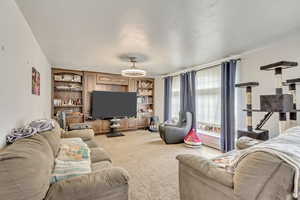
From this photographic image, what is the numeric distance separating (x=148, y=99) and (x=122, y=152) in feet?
11.3

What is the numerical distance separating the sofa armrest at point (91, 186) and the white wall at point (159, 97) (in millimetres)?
5180

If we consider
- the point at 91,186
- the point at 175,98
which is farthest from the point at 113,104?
the point at 91,186

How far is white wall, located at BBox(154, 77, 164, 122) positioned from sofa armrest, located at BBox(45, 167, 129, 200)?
204 inches

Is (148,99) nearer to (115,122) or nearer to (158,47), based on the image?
(115,122)

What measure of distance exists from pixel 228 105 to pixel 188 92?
1.48 m

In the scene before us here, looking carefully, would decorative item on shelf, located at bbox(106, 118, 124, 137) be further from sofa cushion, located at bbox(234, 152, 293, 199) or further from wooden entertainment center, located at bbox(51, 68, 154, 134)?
sofa cushion, located at bbox(234, 152, 293, 199)

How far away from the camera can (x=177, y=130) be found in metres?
4.27

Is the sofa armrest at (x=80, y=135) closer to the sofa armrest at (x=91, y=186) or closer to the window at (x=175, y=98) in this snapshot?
the sofa armrest at (x=91, y=186)

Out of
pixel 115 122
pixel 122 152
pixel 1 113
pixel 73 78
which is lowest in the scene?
pixel 122 152

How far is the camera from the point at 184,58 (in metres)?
3.80

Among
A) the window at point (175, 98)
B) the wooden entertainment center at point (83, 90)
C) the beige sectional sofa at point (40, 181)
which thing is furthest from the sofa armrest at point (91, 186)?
the window at point (175, 98)

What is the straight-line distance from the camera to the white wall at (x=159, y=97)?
639 cm

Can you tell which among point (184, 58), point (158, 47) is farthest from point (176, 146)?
point (158, 47)

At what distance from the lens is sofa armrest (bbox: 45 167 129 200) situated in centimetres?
109
